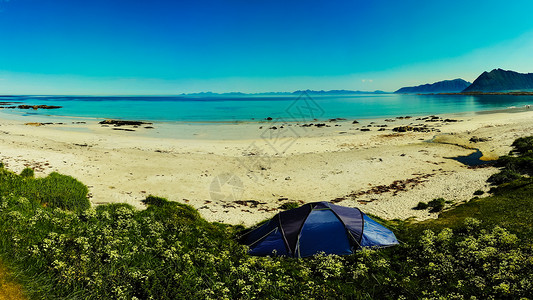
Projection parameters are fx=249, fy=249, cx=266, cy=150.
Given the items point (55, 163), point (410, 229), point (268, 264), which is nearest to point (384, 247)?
point (410, 229)

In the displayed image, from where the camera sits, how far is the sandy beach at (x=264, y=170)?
1823 cm

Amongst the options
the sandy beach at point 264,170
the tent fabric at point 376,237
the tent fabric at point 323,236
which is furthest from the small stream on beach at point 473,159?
the tent fabric at point 323,236

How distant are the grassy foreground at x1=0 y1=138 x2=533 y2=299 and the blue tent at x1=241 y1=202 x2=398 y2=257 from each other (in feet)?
2.19

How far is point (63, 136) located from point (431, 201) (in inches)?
1989

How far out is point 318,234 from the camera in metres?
10.4

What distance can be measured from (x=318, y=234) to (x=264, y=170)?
15.9 metres

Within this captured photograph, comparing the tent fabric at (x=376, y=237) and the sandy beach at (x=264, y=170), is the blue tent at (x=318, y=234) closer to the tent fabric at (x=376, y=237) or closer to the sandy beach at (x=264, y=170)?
the tent fabric at (x=376, y=237)

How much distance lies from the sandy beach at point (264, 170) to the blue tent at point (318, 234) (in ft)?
16.1
